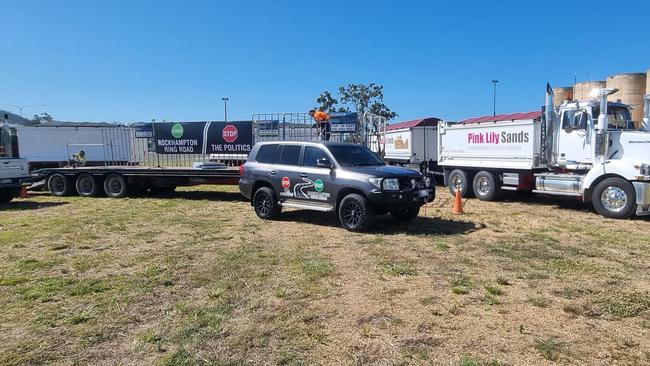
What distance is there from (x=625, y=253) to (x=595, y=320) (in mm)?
3414

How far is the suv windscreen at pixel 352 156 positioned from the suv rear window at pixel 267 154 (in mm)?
1416

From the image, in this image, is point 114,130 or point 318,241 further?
point 114,130

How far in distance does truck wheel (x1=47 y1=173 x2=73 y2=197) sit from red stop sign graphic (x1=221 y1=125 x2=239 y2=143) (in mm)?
5781

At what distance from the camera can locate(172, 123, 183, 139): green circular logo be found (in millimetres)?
15414

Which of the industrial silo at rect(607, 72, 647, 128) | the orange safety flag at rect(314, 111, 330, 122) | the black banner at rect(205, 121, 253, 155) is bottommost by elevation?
the black banner at rect(205, 121, 253, 155)

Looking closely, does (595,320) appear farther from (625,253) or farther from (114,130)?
(114,130)

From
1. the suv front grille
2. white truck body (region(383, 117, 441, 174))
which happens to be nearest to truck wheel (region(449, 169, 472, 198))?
white truck body (region(383, 117, 441, 174))

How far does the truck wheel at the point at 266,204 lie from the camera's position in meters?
10.3

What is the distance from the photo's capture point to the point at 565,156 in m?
12.2

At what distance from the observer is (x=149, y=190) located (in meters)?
16.8

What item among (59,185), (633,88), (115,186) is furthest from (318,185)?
(633,88)

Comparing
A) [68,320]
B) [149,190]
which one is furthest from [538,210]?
[149,190]

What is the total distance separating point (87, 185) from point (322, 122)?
8.12 metres

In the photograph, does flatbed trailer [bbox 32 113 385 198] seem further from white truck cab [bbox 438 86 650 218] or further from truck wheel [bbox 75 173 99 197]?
white truck cab [bbox 438 86 650 218]
